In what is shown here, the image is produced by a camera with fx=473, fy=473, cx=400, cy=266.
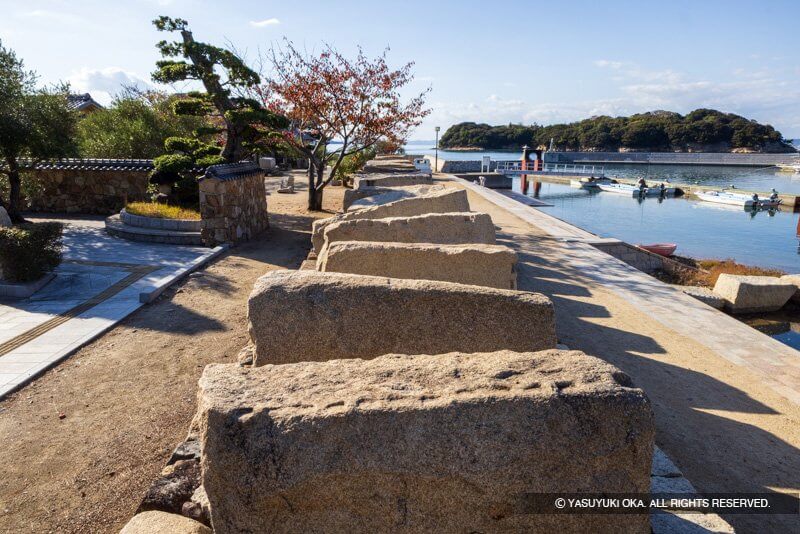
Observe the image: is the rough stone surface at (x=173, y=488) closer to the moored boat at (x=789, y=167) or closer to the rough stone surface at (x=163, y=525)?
the rough stone surface at (x=163, y=525)

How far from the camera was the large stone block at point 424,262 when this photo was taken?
4.53m

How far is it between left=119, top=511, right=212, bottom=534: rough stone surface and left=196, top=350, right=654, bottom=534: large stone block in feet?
1.98

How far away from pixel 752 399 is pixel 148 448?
5.08 metres

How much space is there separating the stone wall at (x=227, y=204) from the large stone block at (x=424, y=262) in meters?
5.76

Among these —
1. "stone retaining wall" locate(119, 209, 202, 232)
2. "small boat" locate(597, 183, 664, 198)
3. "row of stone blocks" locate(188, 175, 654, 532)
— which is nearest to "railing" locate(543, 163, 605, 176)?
"small boat" locate(597, 183, 664, 198)

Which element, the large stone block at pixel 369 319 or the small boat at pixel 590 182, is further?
the small boat at pixel 590 182

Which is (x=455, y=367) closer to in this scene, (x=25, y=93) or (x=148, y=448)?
(x=148, y=448)

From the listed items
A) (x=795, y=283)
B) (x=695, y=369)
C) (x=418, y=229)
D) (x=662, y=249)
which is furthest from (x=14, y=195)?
(x=662, y=249)

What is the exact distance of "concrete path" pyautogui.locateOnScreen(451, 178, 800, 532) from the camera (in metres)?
3.26

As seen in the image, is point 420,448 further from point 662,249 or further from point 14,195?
point 662,249

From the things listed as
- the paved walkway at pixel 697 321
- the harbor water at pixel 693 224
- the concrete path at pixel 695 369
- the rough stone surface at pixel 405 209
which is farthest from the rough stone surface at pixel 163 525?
the harbor water at pixel 693 224

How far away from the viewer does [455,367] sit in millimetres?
2188

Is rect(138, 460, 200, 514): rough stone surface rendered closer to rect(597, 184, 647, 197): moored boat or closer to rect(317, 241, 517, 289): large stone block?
rect(317, 241, 517, 289): large stone block

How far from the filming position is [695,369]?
4801mm
